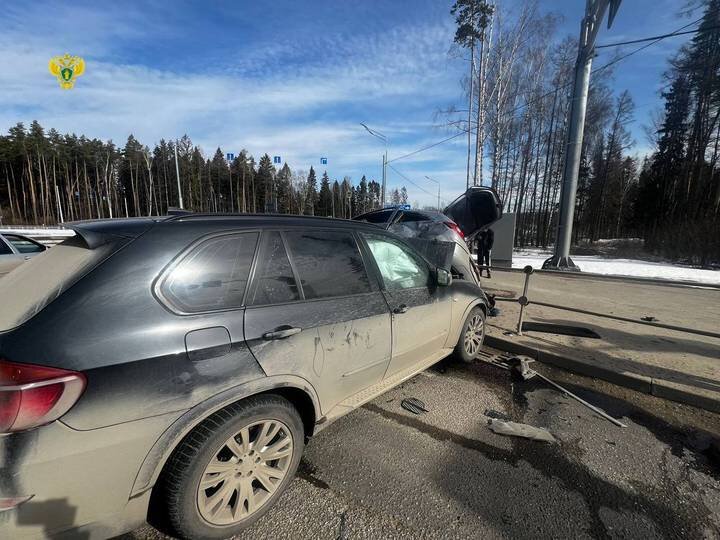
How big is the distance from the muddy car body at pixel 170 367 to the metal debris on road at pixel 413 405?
0.83 meters

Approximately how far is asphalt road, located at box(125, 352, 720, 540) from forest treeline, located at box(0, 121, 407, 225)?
1739 inches

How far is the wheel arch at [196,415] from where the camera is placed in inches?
60.4

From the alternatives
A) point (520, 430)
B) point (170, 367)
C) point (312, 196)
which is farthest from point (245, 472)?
point (312, 196)

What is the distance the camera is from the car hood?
6.46 metres

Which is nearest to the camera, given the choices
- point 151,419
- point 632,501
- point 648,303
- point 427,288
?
point 151,419

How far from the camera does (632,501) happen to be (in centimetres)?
213

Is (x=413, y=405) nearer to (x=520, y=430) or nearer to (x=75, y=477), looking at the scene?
(x=520, y=430)

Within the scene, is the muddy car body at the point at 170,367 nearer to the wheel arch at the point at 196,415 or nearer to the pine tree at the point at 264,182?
the wheel arch at the point at 196,415

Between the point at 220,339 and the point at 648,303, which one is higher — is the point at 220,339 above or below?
above

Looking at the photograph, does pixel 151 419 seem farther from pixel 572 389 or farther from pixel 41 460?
pixel 572 389

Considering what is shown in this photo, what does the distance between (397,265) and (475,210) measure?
4.17 metres

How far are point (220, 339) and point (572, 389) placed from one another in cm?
363

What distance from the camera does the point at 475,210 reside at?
22.0 feet

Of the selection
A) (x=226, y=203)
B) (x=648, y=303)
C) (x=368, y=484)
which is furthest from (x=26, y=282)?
(x=226, y=203)
